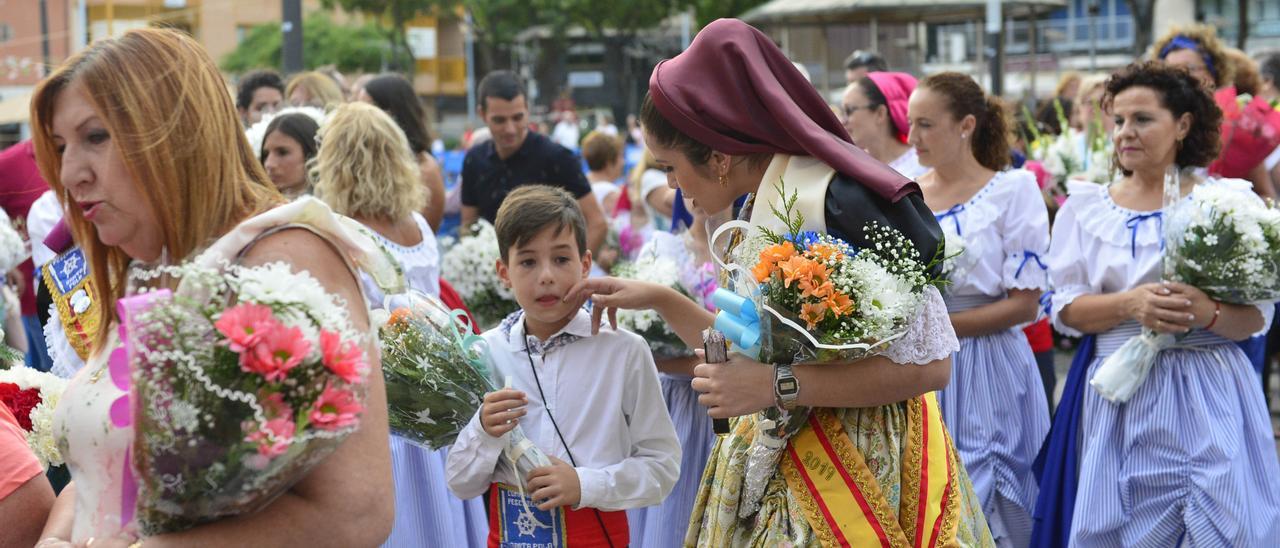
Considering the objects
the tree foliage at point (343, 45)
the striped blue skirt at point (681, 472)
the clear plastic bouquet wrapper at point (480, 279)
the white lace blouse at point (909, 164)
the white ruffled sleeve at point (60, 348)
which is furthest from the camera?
the tree foliage at point (343, 45)

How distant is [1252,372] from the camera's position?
493 cm

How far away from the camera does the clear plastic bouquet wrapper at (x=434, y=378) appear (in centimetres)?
348

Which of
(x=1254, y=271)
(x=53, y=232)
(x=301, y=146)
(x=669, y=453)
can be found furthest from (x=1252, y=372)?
(x=53, y=232)

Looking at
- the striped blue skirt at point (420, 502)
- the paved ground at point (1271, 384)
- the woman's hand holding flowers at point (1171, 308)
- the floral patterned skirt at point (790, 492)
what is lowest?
the paved ground at point (1271, 384)

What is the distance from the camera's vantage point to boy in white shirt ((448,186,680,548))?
3.85 meters

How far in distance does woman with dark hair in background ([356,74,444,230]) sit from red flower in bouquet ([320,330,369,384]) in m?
4.70

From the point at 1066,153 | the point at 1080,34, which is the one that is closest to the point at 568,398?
the point at 1066,153

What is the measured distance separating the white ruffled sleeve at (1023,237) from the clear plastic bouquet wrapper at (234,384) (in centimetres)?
379

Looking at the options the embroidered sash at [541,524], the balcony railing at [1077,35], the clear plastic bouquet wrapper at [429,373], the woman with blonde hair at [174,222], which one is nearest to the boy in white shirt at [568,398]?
the embroidered sash at [541,524]

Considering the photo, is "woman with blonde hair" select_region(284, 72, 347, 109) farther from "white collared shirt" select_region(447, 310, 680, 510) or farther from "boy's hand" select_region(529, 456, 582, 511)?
"boy's hand" select_region(529, 456, 582, 511)

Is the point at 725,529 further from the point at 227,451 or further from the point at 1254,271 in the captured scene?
the point at 1254,271

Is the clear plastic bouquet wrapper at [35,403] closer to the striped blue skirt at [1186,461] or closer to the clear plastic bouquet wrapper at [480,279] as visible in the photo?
the clear plastic bouquet wrapper at [480,279]

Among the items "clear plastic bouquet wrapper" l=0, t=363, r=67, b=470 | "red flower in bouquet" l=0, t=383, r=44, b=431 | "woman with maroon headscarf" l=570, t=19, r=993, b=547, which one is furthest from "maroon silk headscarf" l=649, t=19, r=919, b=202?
"red flower in bouquet" l=0, t=383, r=44, b=431

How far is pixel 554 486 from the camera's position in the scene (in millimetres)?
3664
